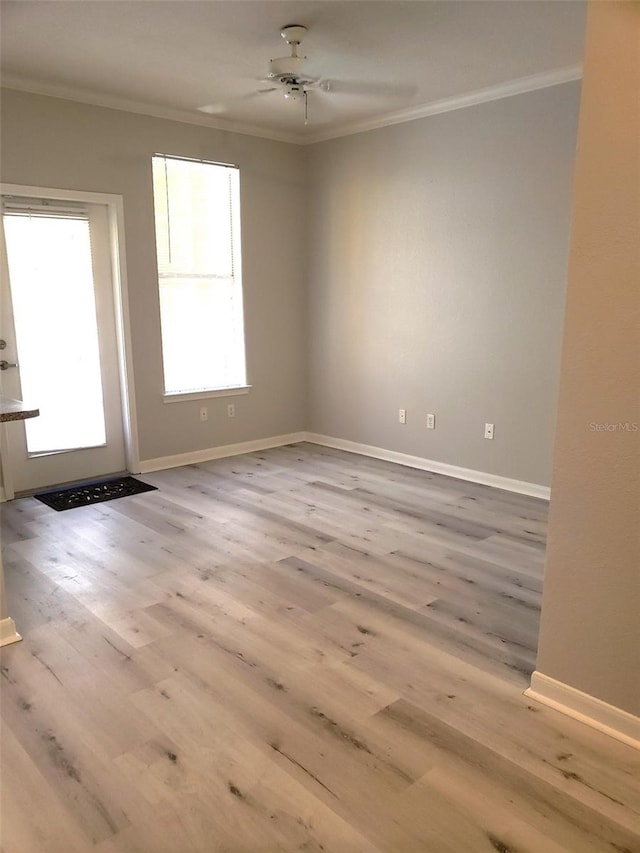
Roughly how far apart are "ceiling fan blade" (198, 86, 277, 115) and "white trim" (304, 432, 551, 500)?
2807 millimetres

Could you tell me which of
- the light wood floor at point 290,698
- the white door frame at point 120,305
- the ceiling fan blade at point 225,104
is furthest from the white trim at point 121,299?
the light wood floor at point 290,698

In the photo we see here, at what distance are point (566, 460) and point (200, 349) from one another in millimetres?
3810

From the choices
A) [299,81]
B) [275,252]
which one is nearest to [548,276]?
[299,81]

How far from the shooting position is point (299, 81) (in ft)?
12.2

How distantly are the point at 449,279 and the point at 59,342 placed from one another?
282 cm

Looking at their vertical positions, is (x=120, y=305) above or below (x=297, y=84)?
below

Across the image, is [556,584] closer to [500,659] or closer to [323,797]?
[500,659]

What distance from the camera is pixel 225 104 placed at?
458cm

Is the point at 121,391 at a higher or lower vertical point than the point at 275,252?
lower

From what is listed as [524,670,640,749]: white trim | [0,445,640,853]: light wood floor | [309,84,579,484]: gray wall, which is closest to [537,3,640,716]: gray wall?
[524,670,640,749]: white trim

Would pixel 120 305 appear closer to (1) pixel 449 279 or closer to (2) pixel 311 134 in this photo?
(2) pixel 311 134

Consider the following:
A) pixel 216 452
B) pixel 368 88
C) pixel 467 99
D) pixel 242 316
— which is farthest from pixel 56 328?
pixel 467 99

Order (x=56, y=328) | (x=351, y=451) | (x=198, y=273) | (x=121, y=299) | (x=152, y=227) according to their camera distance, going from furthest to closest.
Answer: (x=351, y=451) → (x=198, y=273) → (x=152, y=227) → (x=121, y=299) → (x=56, y=328)

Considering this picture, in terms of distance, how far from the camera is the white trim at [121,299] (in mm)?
4449
